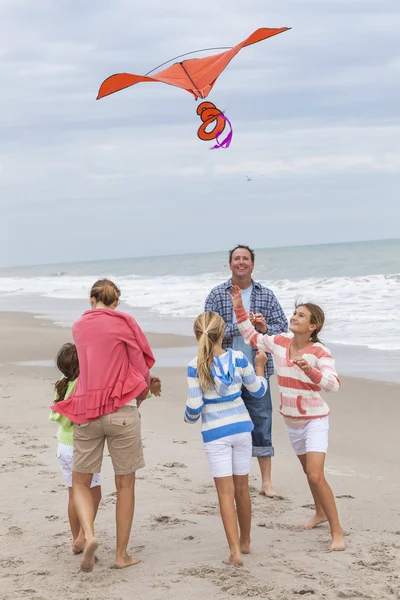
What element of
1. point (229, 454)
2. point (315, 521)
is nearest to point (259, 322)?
point (229, 454)

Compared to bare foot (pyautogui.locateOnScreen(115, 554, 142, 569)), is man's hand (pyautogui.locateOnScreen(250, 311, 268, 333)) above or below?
above

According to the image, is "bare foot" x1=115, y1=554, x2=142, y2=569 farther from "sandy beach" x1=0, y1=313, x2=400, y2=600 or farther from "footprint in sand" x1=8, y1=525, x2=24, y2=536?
"footprint in sand" x1=8, y1=525, x2=24, y2=536

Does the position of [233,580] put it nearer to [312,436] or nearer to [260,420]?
[312,436]

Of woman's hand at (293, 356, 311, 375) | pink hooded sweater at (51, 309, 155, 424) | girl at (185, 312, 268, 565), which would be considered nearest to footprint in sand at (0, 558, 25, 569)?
pink hooded sweater at (51, 309, 155, 424)

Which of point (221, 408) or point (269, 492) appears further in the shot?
point (269, 492)

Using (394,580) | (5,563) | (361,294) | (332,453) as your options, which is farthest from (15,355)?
(361,294)

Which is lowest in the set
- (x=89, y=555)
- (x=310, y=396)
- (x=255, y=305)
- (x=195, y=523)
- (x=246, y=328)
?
(x=195, y=523)

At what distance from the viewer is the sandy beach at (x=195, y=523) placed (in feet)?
12.7

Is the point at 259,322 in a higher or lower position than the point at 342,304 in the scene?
higher

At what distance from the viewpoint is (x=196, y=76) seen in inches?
206

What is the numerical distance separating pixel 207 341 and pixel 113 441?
2.32 ft

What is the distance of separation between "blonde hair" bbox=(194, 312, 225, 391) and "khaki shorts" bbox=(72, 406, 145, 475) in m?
0.40

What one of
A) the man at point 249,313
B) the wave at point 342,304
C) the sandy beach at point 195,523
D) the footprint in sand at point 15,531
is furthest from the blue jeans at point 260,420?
the wave at point 342,304

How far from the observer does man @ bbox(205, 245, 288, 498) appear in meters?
5.38
